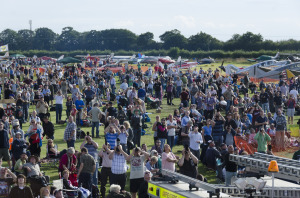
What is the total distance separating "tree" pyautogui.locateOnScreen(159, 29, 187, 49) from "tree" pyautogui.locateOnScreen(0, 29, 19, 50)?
5027 cm

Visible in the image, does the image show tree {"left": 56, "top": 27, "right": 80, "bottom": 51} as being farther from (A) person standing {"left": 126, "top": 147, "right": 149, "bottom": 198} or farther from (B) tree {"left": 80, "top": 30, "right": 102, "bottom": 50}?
(A) person standing {"left": 126, "top": 147, "right": 149, "bottom": 198}

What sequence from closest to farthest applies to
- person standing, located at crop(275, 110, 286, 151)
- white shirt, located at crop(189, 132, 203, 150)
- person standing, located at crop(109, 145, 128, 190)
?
person standing, located at crop(109, 145, 128, 190)
white shirt, located at crop(189, 132, 203, 150)
person standing, located at crop(275, 110, 286, 151)

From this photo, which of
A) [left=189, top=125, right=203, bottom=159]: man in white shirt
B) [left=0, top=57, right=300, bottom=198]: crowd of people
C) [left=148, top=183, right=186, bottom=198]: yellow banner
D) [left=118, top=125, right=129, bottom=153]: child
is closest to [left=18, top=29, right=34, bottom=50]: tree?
[left=0, top=57, right=300, bottom=198]: crowd of people

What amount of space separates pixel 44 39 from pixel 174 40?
2376 inches

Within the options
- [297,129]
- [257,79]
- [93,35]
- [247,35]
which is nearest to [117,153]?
[297,129]

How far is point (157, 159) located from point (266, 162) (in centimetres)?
581

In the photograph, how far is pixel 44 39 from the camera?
185250mm

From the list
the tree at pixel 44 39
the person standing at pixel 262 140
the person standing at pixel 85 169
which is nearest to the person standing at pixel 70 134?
the person standing at pixel 85 169

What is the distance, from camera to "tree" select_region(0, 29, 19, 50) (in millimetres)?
169000

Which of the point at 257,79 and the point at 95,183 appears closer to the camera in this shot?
the point at 95,183

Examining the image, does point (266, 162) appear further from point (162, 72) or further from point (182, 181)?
point (162, 72)

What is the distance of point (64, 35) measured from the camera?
194m

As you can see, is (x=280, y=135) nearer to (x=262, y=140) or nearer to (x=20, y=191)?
(x=262, y=140)

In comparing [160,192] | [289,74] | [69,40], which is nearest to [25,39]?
[69,40]
